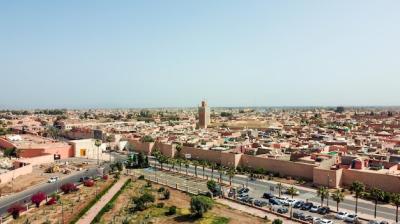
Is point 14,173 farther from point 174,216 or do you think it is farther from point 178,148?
point 174,216

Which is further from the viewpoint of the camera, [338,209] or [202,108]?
[202,108]

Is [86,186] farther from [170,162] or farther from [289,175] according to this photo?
[289,175]

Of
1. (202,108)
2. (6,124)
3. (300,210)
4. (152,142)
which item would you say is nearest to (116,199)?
(300,210)

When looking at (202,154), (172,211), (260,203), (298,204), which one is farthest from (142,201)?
(202,154)

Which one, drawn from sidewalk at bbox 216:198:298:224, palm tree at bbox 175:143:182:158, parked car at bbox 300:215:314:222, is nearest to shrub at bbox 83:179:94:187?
sidewalk at bbox 216:198:298:224

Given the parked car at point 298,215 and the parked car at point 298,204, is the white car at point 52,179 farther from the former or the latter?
the parked car at point 298,215
